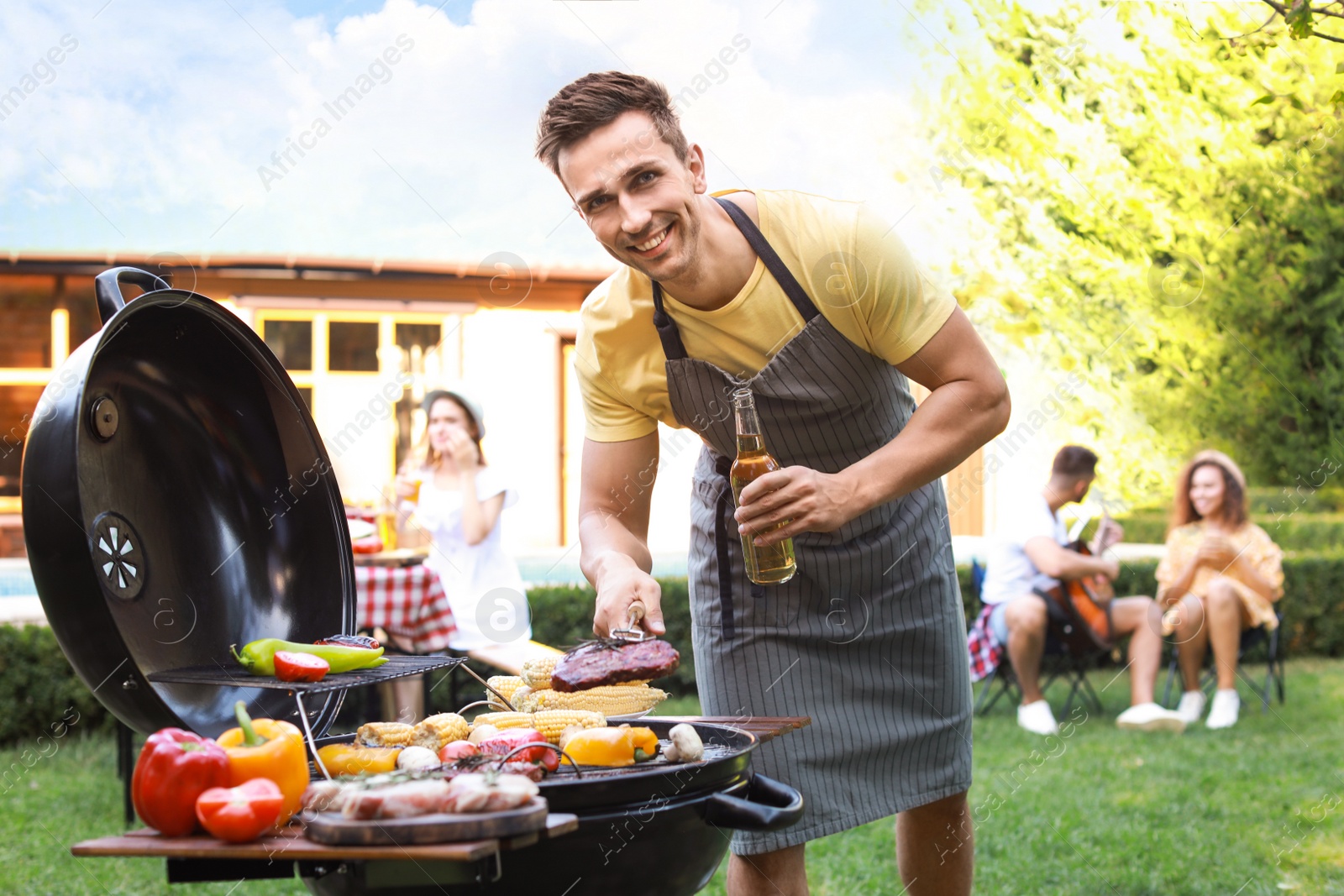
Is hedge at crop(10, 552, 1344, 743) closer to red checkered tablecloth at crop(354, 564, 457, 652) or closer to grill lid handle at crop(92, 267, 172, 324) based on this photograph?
red checkered tablecloth at crop(354, 564, 457, 652)

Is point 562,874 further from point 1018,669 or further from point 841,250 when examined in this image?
point 1018,669

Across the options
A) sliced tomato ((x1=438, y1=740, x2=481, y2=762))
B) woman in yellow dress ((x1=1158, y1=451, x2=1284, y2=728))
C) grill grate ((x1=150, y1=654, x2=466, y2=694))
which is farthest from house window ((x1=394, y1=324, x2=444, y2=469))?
sliced tomato ((x1=438, y1=740, x2=481, y2=762))

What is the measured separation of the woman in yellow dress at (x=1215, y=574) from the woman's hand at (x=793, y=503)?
5641 mm

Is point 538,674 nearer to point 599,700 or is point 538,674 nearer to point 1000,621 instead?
point 599,700

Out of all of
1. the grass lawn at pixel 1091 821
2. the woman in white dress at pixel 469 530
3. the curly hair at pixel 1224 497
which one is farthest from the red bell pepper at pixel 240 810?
the curly hair at pixel 1224 497

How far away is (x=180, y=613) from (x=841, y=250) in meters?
1.42

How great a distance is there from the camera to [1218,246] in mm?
8250

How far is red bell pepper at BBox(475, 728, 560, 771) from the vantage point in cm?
176

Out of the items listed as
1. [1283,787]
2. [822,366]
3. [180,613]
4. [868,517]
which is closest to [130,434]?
[180,613]

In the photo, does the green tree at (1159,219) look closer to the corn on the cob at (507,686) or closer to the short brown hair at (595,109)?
the short brown hair at (595,109)

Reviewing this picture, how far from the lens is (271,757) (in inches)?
61.1

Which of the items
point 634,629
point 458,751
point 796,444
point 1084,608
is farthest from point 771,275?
point 1084,608

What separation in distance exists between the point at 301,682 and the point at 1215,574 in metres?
6.61

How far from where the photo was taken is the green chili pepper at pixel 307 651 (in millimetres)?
1806
